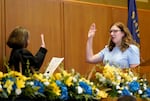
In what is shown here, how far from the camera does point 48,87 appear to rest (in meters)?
3.51

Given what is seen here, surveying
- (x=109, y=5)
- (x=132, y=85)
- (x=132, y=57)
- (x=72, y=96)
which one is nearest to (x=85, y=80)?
(x=72, y=96)

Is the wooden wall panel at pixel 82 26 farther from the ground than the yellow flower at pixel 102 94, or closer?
farther from the ground

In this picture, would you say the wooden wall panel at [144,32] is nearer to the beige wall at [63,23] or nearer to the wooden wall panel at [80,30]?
the beige wall at [63,23]

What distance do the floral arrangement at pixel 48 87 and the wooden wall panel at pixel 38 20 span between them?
6.54 feet

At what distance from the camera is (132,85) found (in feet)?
13.8

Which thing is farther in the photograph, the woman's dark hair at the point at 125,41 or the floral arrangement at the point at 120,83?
the woman's dark hair at the point at 125,41

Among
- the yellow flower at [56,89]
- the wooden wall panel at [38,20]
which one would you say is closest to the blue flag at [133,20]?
the wooden wall panel at [38,20]

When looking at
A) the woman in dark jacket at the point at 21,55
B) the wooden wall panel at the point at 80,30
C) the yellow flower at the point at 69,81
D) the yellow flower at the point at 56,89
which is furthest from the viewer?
the wooden wall panel at the point at 80,30

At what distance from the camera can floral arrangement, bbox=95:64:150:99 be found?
4.08m

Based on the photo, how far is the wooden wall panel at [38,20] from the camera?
221 inches

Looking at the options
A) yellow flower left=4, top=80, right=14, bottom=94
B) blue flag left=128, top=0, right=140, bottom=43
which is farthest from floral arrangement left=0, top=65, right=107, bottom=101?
blue flag left=128, top=0, right=140, bottom=43

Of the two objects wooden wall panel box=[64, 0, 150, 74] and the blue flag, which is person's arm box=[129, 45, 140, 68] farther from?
the blue flag

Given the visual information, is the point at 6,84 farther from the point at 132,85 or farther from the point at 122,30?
the point at 122,30

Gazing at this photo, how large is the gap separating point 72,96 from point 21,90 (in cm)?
51
